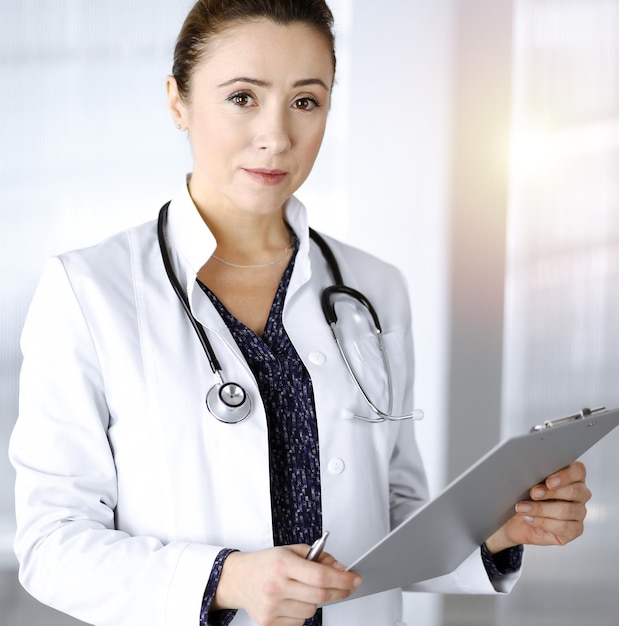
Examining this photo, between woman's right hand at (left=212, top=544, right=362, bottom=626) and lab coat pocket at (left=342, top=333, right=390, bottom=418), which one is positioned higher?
lab coat pocket at (left=342, top=333, right=390, bottom=418)

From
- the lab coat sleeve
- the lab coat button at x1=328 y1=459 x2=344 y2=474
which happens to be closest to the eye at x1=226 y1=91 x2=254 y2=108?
the lab coat sleeve

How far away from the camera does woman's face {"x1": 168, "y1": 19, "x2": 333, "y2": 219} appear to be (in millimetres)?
1229

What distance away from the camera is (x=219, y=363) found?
1209 mm

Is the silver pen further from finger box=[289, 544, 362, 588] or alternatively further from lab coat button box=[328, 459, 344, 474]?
lab coat button box=[328, 459, 344, 474]

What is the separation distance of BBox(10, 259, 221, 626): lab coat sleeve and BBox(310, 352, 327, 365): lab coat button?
0.29m

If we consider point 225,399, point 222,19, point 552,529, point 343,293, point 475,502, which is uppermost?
point 222,19

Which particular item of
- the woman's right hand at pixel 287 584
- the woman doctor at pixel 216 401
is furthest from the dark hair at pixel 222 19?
the woman's right hand at pixel 287 584

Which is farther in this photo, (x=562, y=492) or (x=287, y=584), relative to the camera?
(x=562, y=492)

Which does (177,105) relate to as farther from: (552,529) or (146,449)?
(552,529)

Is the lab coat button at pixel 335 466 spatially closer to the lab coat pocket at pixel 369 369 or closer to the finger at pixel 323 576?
the lab coat pocket at pixel 369 369

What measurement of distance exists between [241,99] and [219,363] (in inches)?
15.6

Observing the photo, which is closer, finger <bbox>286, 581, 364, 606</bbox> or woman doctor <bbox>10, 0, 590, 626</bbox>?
finger <bbox>286, 581, 364, 606</bbox>

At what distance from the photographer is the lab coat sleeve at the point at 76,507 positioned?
1075 mm

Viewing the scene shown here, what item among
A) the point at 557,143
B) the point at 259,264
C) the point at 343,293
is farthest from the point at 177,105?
the point at 557,143
